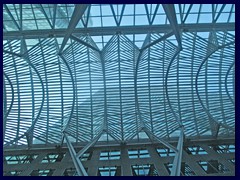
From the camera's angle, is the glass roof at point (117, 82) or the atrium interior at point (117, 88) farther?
the glass roof at point (117, 82)

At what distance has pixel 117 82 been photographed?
1089 inches

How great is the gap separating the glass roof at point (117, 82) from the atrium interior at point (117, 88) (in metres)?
0.09

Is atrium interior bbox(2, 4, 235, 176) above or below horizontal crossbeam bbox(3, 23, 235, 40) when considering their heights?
below

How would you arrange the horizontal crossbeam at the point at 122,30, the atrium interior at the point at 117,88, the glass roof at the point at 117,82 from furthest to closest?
the glass roof at the point at 117,82 → the horizontal crossbeam at the point at 122,30 → the atrium interior at the point at 117,88

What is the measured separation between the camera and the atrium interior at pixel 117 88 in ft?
73.4

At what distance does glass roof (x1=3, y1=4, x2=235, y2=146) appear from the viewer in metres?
23.7

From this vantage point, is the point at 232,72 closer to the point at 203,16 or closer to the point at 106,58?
the point at 203,16

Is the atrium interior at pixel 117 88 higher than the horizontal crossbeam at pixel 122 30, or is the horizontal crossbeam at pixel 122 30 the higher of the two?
the horizontal crossbeam at pixel 122 30

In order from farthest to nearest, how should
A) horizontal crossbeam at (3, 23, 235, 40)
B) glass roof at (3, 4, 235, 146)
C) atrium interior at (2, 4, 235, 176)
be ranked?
glass roof at (3, 4, 235, 146) → horizontal crossbeam at (3, 23, 235, 40) → atrium interior at (2, 4, 235, 176)

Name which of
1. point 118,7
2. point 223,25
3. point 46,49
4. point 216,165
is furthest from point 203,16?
point 46,49

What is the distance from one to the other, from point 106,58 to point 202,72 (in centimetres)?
917

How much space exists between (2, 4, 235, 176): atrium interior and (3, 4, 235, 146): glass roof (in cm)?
9

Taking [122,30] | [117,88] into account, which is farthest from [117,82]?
[122,30]

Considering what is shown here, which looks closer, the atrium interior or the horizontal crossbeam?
the atrium interior
